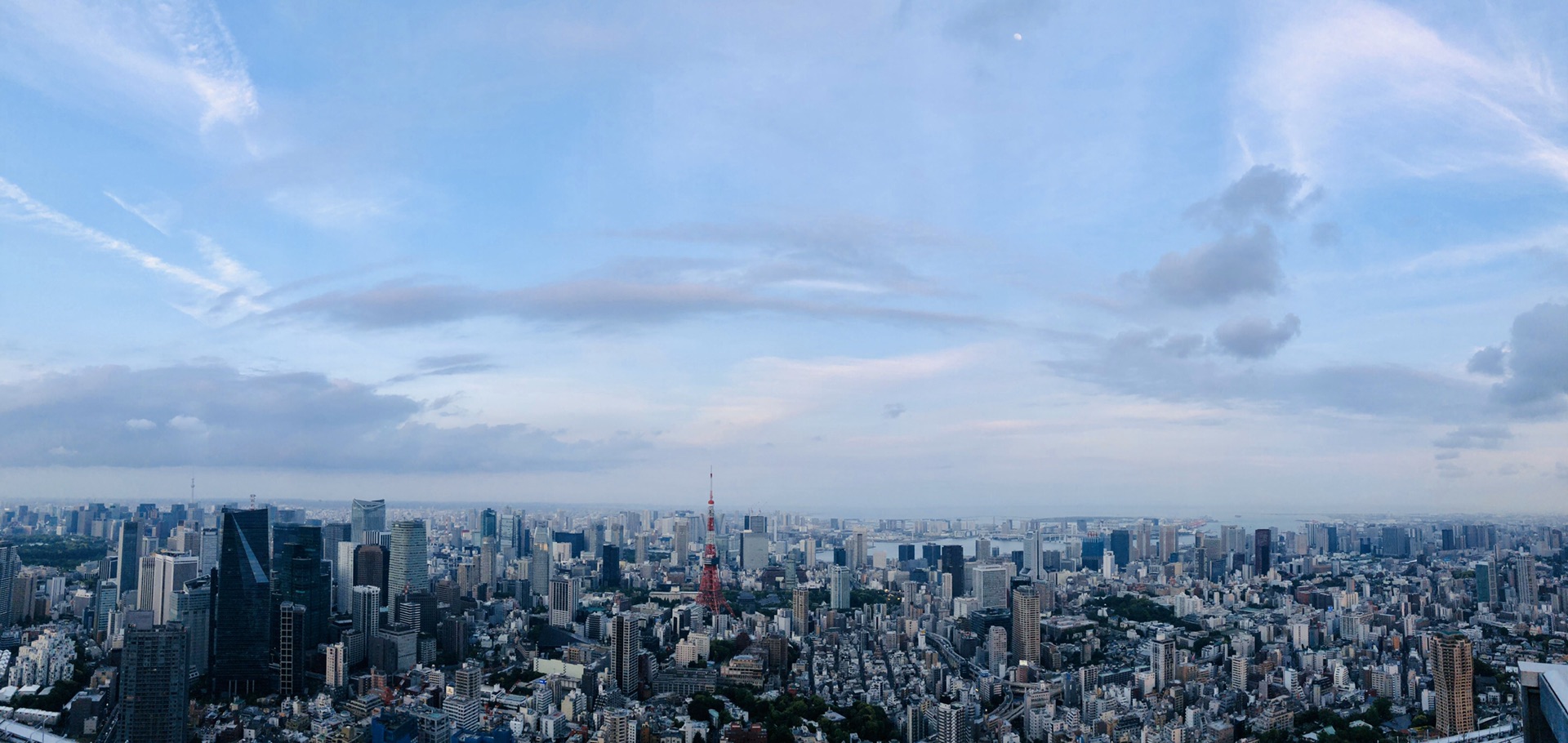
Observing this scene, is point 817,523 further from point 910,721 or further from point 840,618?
point 910,721

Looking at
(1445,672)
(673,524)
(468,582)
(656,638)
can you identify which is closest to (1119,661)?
(1445,672)

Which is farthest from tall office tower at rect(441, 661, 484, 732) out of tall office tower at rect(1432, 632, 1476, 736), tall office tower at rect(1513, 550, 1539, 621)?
tall office tower at rect(1513, 550, 1539, 621)

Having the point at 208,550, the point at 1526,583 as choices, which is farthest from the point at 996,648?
the point at 208,550

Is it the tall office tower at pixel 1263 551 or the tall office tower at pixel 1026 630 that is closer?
the tall office tower at pixel 1026 630

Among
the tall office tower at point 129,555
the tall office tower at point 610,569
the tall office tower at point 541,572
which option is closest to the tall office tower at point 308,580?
the tall office tower at point 129,555

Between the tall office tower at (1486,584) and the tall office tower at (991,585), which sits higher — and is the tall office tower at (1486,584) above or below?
above

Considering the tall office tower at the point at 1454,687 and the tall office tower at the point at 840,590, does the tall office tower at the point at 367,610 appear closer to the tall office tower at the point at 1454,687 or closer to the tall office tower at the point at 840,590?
the tall office tower at the point at 840,590
